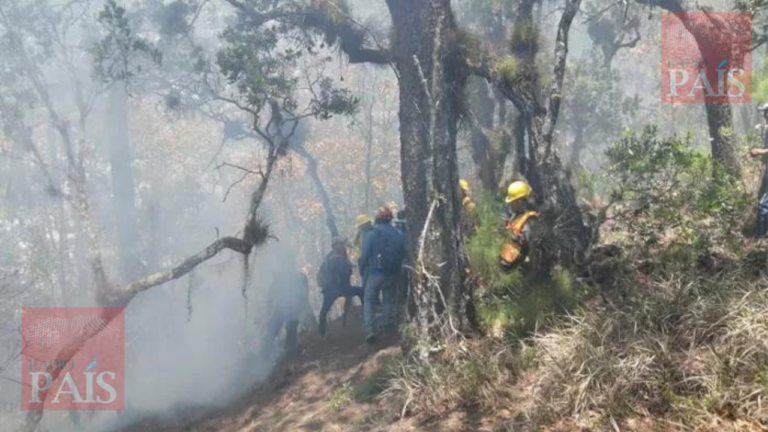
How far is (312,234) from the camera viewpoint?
27375 millimetres

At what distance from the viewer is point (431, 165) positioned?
6.66 meters

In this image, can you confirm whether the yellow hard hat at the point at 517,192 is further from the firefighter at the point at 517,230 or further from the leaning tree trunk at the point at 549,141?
the leaning tree trunk at the point at 549,141

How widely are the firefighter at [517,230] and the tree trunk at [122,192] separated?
60.8ft

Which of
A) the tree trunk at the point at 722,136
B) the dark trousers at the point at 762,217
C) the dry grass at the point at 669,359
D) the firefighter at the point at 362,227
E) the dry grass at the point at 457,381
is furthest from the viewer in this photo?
the firefighter at the point at 362,227

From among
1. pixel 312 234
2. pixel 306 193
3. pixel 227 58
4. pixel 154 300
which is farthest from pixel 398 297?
pixel 306 193

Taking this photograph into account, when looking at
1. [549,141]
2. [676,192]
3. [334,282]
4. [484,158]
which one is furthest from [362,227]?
[676,192]

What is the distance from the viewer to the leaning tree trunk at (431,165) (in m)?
6.34

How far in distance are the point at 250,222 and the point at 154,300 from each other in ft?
→ 48.4

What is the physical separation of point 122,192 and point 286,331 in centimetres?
1618

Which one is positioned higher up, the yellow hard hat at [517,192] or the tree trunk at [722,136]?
the tree trunk at [722,136]

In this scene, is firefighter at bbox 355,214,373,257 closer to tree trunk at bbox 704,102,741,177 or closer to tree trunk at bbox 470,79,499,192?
tree trunk at bbox 470,79,499,192

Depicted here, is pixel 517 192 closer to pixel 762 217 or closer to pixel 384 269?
pixel 384 269

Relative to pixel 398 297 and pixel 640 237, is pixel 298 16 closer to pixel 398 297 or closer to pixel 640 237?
pixel 398 297

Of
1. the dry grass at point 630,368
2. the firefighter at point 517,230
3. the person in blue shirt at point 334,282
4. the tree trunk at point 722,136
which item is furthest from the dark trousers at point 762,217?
the person in blue shirt at point 334,282
